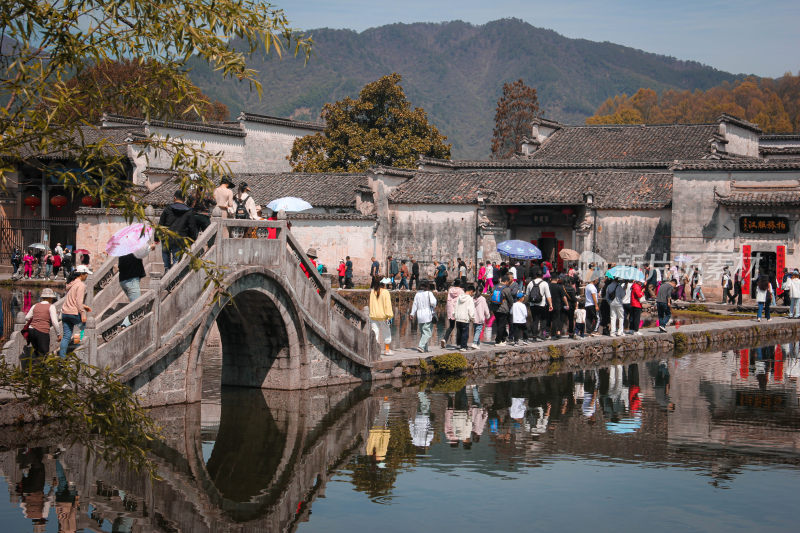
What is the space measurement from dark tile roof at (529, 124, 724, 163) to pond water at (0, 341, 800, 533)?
93.2 ft

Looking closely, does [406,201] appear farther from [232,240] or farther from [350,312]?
[232,240]

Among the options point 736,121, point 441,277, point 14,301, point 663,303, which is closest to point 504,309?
point 663,303

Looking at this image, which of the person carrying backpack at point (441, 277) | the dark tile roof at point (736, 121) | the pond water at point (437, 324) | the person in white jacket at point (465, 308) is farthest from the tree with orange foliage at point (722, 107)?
the person in white jacket at point (465, 308)

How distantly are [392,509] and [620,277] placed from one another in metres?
15.2

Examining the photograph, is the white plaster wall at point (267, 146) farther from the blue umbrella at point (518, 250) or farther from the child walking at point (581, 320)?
the child walking at point (581, 320)

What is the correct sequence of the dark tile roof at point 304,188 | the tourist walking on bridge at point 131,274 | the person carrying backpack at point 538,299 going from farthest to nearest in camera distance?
the dark tile roof at point 304,188 < the person carrying backpack at point 538,299 < the tourist walking on bridge at point 131,274

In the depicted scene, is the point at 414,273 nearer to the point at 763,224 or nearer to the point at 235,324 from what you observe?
the point at 763,224

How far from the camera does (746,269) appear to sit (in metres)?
37.5

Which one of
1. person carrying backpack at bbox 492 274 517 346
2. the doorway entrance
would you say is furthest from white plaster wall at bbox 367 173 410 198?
person carrying backpack at bbox 492 274 517 346

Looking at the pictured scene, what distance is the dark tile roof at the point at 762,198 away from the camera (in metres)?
36.1

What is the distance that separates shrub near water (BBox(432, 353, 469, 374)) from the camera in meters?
20.3

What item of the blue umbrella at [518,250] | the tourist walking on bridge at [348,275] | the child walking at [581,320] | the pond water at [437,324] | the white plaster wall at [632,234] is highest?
the white plaster wall at [632,234]

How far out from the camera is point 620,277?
84.2 ft

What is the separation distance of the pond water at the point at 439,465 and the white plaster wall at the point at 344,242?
72.8 feet
